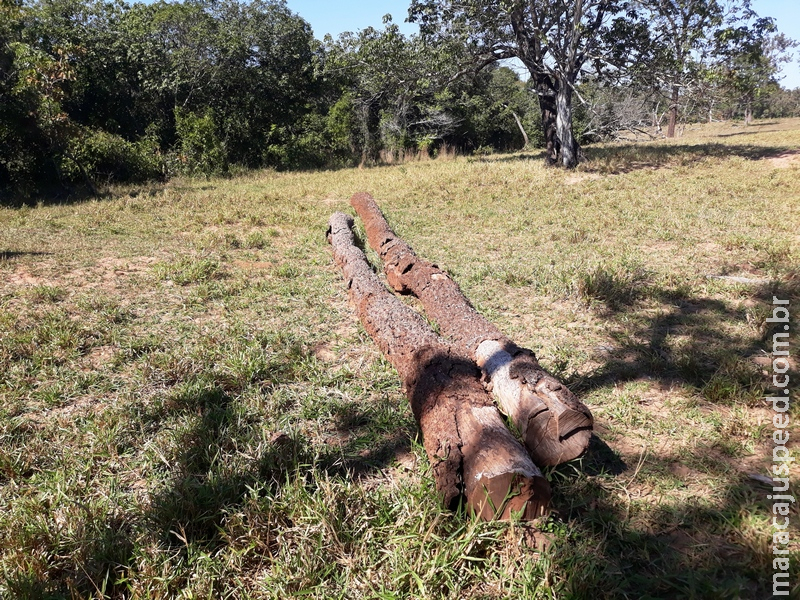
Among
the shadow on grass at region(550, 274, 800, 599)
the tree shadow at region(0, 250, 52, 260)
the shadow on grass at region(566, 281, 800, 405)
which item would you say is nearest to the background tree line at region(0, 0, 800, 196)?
the tree shadow at region(0, 250, 52, 260)

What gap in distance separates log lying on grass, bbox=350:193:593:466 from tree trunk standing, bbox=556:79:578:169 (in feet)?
31.0

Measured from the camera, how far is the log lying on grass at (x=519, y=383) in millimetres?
2293

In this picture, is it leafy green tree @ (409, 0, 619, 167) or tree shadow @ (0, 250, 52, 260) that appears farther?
leafy green tree @ (409, 0, 619, 167)

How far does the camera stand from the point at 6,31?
10750mm

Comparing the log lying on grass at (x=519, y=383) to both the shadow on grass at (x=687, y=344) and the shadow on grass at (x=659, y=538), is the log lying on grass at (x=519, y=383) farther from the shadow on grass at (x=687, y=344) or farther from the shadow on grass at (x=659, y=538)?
the shadow on grass at (x=687, y=344)

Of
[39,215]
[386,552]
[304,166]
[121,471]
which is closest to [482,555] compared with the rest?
[386,552]

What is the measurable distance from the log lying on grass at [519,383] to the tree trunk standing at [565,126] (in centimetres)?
946

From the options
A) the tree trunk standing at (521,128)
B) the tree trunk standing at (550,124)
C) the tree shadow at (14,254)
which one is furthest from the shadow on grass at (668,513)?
the tree trunk standing at (521,128)

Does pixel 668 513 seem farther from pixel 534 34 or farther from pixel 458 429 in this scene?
pixel 534 34

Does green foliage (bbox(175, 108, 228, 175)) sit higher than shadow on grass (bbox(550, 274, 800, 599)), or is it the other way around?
green foliage (bbox(175, 108, 228, 175))

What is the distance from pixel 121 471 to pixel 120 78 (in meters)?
16.1

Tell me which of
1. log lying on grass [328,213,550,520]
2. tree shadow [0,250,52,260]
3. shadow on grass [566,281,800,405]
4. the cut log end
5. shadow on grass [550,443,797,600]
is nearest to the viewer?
shadow on grass [550,443,797,600]

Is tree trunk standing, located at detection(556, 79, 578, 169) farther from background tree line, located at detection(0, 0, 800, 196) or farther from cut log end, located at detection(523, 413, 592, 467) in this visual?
cut log end, located at detection(523, 413, 592, 467)

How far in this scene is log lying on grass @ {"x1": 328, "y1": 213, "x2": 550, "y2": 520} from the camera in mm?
2012
